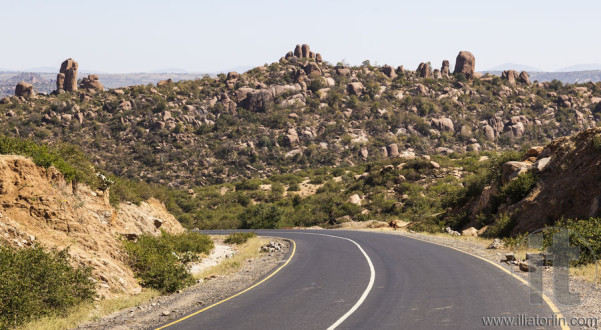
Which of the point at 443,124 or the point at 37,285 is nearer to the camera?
the point at 37,285

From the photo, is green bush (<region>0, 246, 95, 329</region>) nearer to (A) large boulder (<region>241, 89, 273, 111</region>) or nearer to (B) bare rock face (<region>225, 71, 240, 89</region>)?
(A) large boulder (<region>241, 89, 273, 111</region>)

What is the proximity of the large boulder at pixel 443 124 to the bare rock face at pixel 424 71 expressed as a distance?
2576 cm

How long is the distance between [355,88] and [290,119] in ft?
68.9

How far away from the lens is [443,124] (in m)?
95.6

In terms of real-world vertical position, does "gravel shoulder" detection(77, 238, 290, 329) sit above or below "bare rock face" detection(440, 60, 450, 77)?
below

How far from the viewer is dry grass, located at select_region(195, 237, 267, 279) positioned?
20.2 metres

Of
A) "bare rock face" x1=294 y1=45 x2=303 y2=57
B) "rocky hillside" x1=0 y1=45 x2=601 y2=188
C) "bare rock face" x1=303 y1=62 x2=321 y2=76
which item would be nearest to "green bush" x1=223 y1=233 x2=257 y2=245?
"rocky hillside" x1=0 y1=45 x2=601 y2=188

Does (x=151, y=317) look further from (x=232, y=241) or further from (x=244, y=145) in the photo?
(x=244, y=145)

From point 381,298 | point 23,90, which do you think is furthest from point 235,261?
point 23,90

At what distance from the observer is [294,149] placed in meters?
85.6

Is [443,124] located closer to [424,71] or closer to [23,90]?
[424,71]

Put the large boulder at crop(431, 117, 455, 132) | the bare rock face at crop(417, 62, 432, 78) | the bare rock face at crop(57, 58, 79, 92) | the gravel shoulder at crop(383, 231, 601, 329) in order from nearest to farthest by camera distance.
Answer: the gravel shoulder at crop(383, 231, 601, 329)
the large boulder at crop(431, 117, 455, 132)
the bare rock face at crop(57, 58, 79, 92)
the bare rock face at crop(417, 62, 432, 78)

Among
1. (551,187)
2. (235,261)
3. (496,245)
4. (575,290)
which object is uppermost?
(551,187)

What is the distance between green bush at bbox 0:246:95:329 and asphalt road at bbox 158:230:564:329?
402cm
